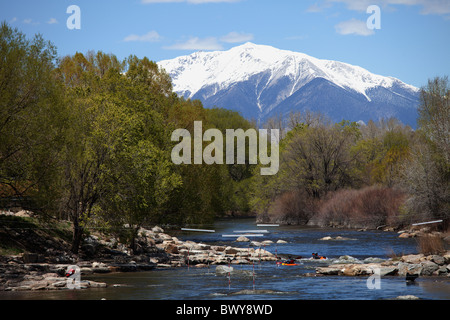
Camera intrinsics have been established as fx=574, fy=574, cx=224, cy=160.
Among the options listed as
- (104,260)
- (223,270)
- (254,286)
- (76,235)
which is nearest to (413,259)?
(223,270)

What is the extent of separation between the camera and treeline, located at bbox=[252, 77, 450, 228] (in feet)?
176

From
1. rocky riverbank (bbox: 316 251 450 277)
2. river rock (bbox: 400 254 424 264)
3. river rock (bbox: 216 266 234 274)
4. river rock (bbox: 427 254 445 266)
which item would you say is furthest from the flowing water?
river rock (bbox: 427 254 445 266)

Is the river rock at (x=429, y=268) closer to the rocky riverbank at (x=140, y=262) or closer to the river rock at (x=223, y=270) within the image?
the rocky riverbank at (x=140, y=262)

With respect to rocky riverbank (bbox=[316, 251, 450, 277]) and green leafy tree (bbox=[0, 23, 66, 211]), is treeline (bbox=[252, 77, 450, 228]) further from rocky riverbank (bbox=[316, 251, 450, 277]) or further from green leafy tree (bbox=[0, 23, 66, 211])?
green leafy tree (bbox=[0, 23, 66, 211])

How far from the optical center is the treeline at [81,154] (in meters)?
29.0

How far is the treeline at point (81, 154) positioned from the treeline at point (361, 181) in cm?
2013

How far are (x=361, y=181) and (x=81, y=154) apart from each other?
52827 millimetres

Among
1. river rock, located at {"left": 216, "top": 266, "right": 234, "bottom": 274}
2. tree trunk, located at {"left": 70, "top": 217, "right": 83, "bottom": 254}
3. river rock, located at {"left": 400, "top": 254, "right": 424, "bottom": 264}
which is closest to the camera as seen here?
river rock, located at {"left": 216, "top": 266, "right": 234, "bottom": 274}

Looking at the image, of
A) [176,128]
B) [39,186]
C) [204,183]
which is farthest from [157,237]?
[39,186]

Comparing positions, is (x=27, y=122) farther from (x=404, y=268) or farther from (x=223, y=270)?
(x=404, y=268)

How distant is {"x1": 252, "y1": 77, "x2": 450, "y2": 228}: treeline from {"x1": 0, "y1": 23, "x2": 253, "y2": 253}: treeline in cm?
2013

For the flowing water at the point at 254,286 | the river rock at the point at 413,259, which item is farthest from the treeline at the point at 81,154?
the river rock at the point at 413,259

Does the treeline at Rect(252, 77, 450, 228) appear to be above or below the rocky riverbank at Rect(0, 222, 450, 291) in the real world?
above

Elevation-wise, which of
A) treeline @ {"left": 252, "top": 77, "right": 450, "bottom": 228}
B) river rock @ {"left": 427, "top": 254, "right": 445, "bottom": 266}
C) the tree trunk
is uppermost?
treeline @ {"left": 252, "top": 77, "right": 450, "bottom": 228}
